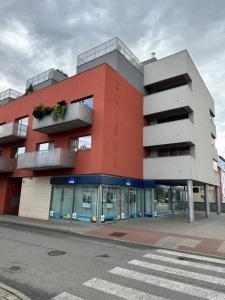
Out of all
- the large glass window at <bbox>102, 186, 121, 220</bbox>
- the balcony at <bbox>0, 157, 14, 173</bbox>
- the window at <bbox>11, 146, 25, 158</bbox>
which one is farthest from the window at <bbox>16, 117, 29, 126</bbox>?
the large glass window at <bbox>102, 186, 121, 220</bbox>

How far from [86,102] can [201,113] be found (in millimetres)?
13145

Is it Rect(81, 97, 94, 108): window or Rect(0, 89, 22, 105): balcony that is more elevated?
Rect(0, 89, 22, 105): balcony

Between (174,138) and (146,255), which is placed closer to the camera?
(146,255)

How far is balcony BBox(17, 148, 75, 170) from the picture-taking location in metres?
18.6

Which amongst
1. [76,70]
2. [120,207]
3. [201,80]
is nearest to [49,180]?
[120,207]

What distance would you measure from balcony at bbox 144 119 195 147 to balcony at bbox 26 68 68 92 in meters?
12.2

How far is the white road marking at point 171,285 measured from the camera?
18.2 feet

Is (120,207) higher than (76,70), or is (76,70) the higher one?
(76,70)

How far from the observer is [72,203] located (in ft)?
62.1

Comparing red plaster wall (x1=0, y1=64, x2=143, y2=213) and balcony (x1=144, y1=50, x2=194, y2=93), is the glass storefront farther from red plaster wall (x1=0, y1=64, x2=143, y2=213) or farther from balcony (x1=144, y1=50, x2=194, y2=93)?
balcony (x1=144, y1=50, x2=194, y2=93)

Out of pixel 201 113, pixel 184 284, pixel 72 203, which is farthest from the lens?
pixel 201 113

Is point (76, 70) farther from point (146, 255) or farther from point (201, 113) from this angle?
point (146, 255)


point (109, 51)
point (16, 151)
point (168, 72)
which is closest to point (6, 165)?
point (16, 151)

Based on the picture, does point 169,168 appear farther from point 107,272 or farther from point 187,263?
point 107,272
